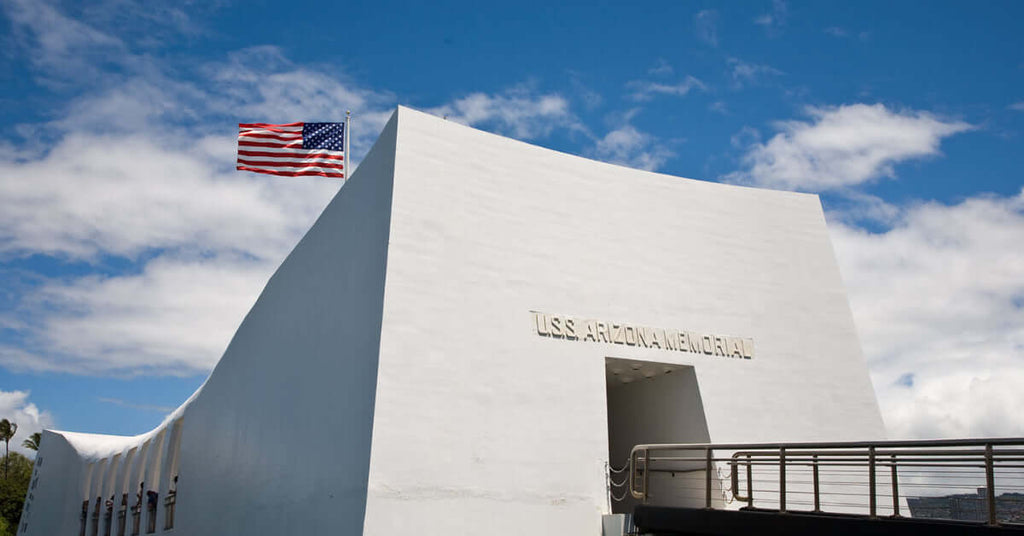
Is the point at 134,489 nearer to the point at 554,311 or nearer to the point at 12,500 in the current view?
the point at 554,311

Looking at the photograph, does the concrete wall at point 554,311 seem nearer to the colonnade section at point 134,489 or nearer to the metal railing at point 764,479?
the metal railing at point 764,479

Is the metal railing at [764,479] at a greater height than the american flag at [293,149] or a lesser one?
lesser

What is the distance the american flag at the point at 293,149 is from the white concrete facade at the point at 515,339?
1.32m

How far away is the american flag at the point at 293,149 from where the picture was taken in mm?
16266

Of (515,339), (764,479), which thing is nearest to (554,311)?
(515,339)

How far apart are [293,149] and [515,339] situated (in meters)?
6.82

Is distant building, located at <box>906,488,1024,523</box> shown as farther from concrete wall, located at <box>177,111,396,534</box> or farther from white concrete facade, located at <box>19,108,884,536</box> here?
concrete wall, located at <box>177,111,396,534</box>

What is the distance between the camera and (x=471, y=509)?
37.0 ft

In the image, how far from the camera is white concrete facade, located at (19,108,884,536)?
11.5 m

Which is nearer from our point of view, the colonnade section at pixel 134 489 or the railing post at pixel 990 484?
the railing post at pixel 990 484

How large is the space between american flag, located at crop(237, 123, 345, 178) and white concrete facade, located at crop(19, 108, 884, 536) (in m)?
1.32

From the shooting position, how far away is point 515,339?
12.4m

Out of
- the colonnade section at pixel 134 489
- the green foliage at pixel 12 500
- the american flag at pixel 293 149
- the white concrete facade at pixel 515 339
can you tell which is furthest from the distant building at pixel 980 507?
the green foliage at pixel 12 500

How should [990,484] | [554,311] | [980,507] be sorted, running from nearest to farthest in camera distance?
[990,484], [980,507], [554,311]
